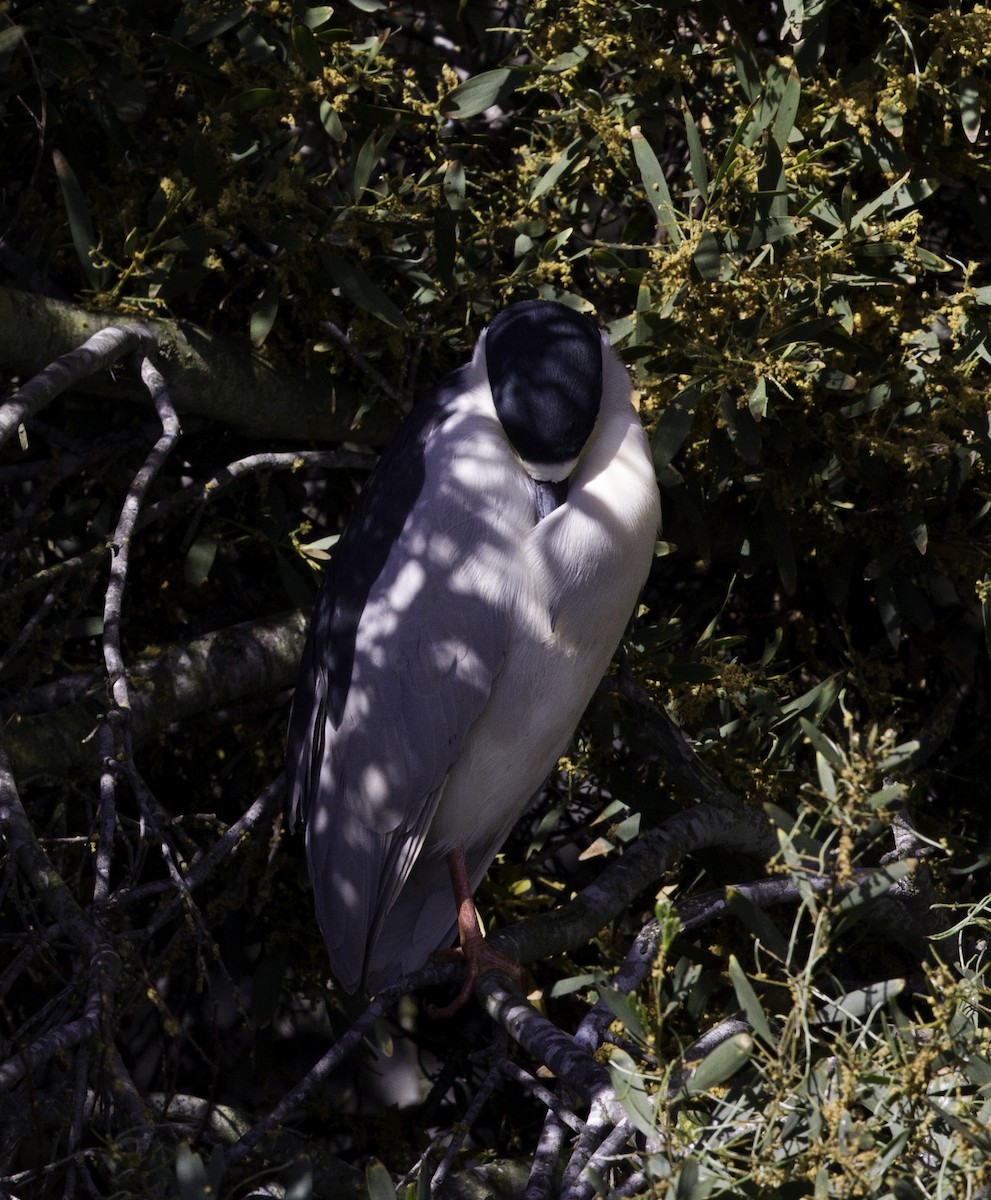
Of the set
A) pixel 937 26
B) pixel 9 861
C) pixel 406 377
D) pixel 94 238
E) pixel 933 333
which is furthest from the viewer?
pixel 406 377

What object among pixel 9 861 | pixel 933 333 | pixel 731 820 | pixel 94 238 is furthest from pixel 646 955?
pixel 94 238

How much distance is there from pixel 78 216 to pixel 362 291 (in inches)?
17.9

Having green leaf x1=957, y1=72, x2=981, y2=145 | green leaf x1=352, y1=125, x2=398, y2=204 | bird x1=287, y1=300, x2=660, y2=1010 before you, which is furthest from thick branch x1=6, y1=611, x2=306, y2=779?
green leaf x1=957, y1=72, x2=981, y2=145

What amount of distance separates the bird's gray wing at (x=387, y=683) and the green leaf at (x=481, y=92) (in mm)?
429

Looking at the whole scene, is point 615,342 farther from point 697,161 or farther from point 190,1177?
point 190,1177

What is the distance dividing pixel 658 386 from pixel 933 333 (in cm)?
42

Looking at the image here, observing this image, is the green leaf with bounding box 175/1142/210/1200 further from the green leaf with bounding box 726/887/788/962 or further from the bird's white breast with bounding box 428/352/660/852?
the bird's white breast with bounding box 428/352/660/852

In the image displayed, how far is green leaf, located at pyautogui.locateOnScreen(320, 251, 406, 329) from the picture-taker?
212cm

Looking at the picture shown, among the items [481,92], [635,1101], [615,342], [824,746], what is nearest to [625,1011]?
[635,1101]

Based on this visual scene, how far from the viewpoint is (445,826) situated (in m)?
2.24

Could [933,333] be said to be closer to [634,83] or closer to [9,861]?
[634,83]

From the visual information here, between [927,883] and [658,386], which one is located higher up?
[658,386]

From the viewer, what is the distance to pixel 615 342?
2.12 meters

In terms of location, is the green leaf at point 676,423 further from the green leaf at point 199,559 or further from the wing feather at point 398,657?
the green leaf at point 199,559
